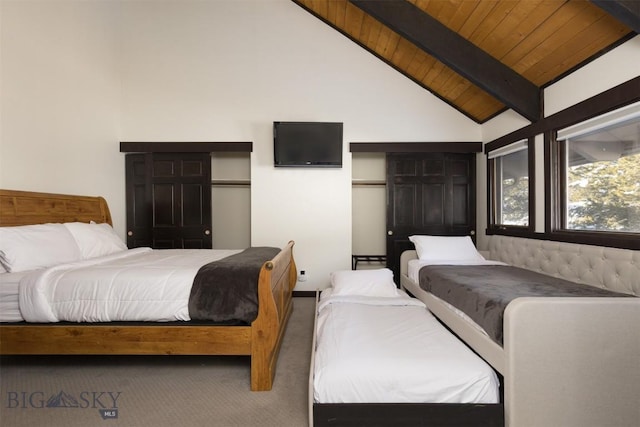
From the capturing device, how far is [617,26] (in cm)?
195

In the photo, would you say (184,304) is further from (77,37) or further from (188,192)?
(77,37)

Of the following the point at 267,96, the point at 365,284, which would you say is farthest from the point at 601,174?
the point at 267,96

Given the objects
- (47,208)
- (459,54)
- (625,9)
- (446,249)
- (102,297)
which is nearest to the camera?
(625,9)

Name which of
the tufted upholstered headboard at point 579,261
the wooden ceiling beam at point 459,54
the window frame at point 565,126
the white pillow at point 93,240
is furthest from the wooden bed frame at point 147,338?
the wooden ceiling beam at point 459,54

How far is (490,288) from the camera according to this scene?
6.52 ft

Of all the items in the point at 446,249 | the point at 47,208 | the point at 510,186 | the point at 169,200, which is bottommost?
the point at 446,249

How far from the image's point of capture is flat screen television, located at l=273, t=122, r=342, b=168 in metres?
3.62

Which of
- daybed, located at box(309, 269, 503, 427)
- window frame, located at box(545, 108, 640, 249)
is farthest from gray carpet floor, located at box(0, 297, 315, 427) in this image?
window frame, located at box(545, 108, 640, 249)

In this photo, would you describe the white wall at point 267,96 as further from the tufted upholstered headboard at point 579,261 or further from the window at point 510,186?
the tufted upholstered headboard at point 579,261

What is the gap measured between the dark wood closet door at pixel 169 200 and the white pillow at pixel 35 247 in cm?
134

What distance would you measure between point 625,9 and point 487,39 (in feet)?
3.51

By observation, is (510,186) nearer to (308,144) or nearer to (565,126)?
(565,126)

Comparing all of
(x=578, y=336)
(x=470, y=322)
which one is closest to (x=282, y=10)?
(x=470, y=322)

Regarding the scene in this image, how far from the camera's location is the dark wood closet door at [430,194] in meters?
3.88
